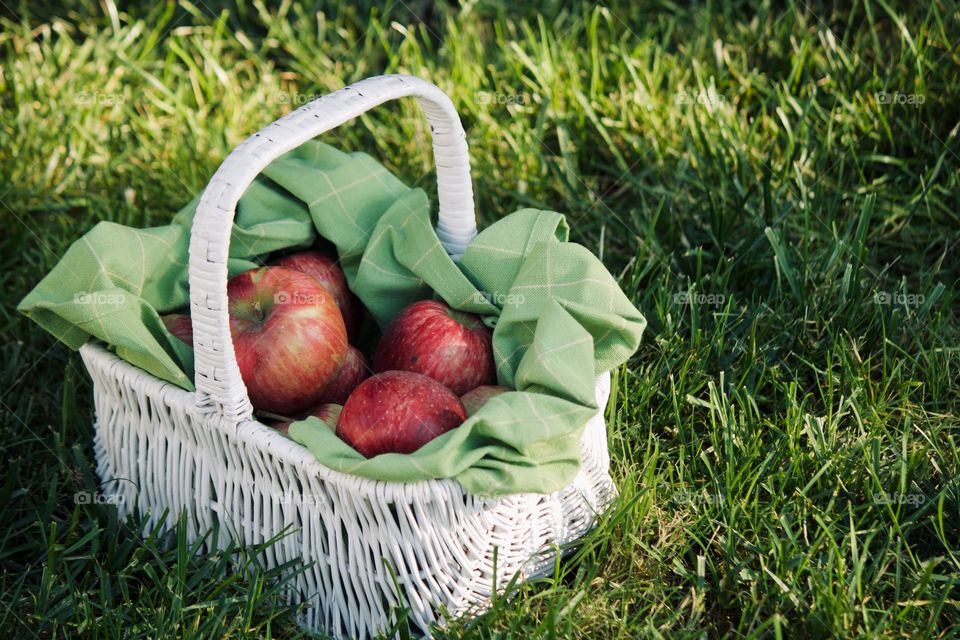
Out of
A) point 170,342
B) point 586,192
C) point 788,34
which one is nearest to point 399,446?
point 170,342

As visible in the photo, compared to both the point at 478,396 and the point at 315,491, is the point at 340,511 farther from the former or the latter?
the point at 478,396

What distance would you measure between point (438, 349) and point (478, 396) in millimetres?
109

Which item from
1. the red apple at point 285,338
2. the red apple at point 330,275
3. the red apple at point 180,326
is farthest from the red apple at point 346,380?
the red apple at point 180,326

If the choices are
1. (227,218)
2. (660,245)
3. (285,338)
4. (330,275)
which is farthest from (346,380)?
(660,245)

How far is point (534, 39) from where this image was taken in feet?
9.57

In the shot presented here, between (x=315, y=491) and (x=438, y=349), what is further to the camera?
(x=438, y=349)

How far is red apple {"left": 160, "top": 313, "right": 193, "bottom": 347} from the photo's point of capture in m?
1.74

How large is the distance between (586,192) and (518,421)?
4.06ft

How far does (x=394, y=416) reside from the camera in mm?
1492

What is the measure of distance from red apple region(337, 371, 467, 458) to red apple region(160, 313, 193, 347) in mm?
367

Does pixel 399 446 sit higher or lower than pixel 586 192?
higher

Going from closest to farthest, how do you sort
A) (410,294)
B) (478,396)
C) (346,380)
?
(478,396) < (346,380) < (410,294)

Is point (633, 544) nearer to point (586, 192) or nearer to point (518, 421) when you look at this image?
point (518, 421)

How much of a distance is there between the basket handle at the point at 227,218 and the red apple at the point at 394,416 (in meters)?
0.16
